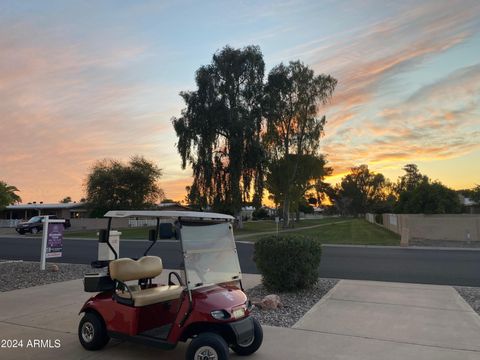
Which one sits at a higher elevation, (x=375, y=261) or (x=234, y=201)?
(x=234, y=201)

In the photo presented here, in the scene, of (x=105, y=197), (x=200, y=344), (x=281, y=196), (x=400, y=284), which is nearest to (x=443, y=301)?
(x=400, y=284)

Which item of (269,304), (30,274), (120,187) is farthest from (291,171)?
(269,304)

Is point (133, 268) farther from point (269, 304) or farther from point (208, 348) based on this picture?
point (269, 304)

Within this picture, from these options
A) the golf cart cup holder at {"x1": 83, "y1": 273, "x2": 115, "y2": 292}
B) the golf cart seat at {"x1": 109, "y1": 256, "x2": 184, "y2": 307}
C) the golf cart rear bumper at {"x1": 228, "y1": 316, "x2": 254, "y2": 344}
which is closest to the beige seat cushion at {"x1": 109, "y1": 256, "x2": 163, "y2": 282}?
the golf cart seat at {"x1": 109, "y1": 256, "x2": 184, "y2": 307}

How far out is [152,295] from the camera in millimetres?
5562

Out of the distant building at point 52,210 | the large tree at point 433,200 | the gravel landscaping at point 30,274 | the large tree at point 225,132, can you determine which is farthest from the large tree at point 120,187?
the gravel landscaping at point 30,274

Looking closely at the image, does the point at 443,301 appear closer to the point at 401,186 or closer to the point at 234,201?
the point at 234,201

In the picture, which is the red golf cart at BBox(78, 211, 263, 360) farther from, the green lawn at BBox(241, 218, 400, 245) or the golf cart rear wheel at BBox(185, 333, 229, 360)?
the green lawn at BBox(241, 218, 400, 245)

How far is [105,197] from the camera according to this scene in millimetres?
55562

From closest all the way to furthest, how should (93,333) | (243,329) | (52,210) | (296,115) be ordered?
(243,329)
(93,333)
(296,115)
(52,210)

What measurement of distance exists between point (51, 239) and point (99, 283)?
30.0 ft

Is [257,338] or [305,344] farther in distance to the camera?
[305,344]

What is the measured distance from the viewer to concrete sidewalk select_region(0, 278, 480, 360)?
18.4 ft

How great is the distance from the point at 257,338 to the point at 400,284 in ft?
21.4
